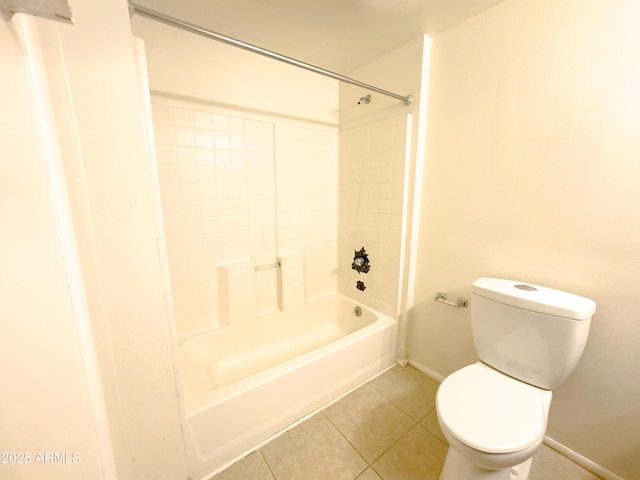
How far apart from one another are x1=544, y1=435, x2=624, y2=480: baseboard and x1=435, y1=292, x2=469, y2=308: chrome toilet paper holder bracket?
701 millimetres

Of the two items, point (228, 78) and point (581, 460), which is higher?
point (228, 78)

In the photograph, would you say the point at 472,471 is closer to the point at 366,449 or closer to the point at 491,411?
the point at 491,411

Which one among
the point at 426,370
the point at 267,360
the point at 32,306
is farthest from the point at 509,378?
the point at 32,306

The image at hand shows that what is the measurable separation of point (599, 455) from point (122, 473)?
6.31ft

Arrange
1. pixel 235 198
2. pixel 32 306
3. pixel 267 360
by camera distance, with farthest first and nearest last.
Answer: pixel 267 360 → pixel 235 198 → pixel 32 306

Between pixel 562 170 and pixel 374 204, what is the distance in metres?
0.98

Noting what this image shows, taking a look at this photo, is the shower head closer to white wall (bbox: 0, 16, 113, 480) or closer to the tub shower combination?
white wall (bbox: 0, 16, 113, 480)

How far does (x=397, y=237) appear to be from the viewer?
5.41ft

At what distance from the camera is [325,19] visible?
4.19ft

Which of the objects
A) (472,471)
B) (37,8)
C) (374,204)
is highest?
(37,8)

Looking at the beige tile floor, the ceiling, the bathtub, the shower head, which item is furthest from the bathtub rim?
the ceiling

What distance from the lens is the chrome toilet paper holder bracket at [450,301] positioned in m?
1.44

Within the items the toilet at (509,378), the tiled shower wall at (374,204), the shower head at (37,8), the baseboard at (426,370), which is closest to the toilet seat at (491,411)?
the toilet at (509,378)

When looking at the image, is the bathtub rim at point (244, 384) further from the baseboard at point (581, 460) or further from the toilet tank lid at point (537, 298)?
the baseboard at point (581, 460)
